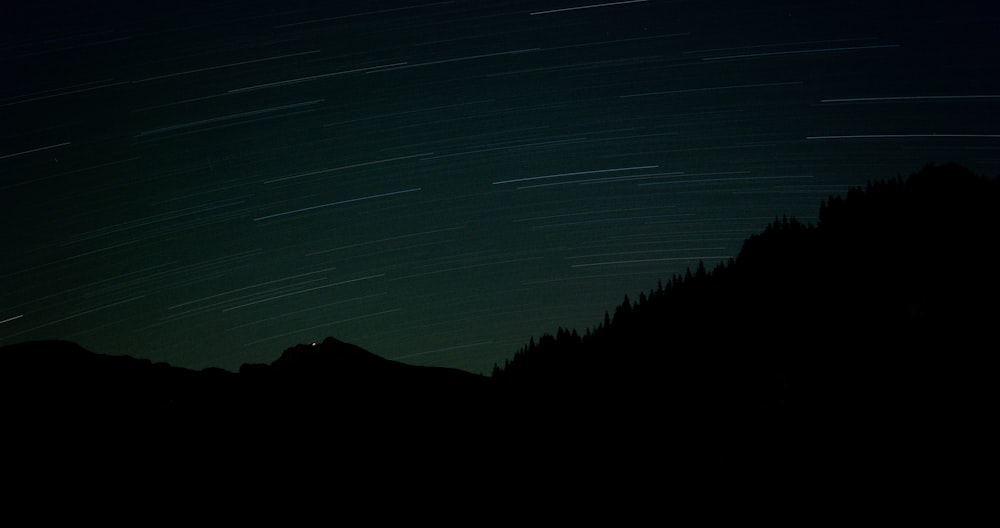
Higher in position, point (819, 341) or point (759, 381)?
point (819, 341)

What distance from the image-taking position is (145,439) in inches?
2972

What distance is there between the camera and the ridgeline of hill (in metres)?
47.8

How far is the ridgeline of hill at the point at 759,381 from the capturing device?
157ft

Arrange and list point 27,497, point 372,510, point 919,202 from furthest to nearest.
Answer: point 919,202 → point 27,497 → point 372,510

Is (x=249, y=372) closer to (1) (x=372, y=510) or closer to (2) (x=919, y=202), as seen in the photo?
(1) (x=372, y=510)

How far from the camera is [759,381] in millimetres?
53938

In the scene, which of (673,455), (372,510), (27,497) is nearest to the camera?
(673,455)

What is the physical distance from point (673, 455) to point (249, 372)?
6820cm

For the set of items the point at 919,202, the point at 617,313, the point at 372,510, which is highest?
the point at 919,202

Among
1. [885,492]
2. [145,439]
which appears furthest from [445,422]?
[885,492]

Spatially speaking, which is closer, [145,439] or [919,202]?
[919,202]

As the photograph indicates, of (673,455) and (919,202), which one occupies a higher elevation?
(919,202)

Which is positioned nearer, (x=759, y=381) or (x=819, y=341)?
(x=759, y=381)

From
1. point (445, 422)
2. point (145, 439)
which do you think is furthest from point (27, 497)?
point (445, 422)
